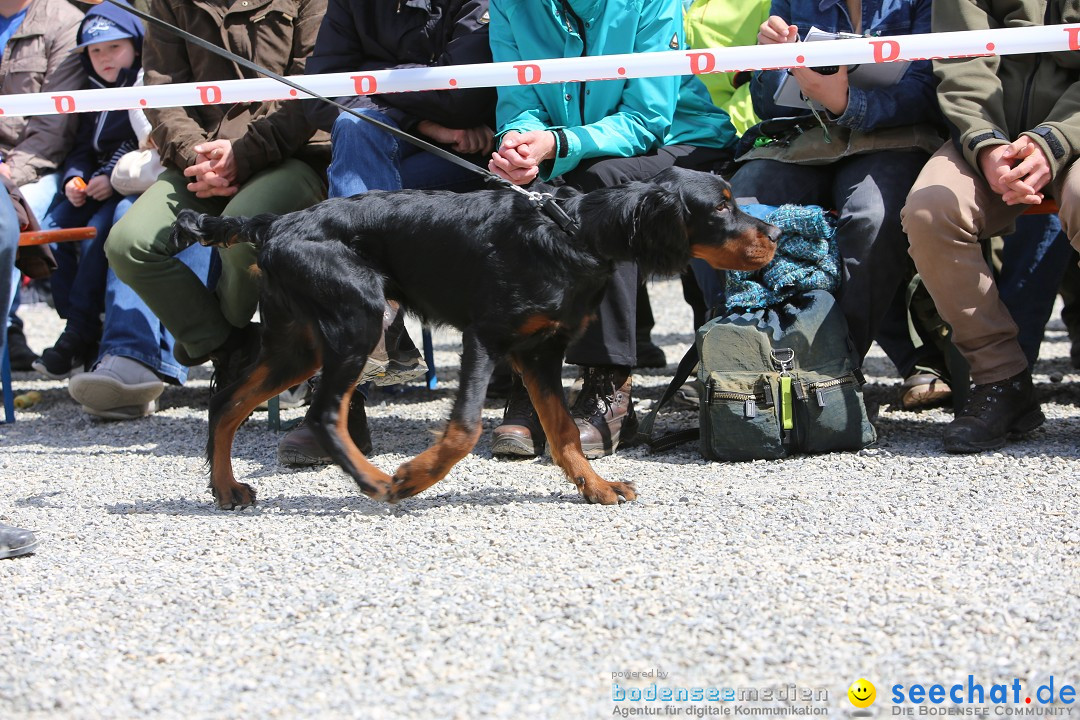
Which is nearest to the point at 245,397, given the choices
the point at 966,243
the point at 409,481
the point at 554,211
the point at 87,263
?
the point at 409,481

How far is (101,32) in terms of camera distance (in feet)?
19.6

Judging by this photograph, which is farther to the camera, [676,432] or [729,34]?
[729,34]

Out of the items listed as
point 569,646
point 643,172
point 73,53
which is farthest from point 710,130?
point 73,53

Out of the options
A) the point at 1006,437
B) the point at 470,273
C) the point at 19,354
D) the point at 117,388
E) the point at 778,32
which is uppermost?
the point at 778,32

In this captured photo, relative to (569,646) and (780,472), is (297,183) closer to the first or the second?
(780,472)

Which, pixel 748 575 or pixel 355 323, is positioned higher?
pixel 355 323

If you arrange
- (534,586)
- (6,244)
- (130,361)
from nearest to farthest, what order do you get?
(534,586) < (6,244) < (130,361)

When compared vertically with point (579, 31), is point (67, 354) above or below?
below

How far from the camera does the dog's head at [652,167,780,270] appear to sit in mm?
3480

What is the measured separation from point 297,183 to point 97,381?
4.74 ft

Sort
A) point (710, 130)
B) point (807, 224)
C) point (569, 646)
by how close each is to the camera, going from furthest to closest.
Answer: point (710, 130) → point (807, 224) → point (569, 646)

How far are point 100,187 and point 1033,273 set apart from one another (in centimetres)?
495

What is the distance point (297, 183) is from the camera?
16.4 feet

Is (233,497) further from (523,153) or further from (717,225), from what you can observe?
(717,225)
